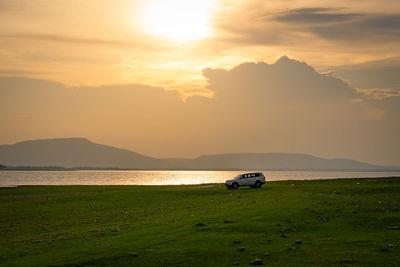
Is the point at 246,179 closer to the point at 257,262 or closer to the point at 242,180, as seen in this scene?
the point at 242,180

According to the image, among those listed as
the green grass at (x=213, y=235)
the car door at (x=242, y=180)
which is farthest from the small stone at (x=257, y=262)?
the car door at (x=242, y=180)

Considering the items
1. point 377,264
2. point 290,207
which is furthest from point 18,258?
point 290,207

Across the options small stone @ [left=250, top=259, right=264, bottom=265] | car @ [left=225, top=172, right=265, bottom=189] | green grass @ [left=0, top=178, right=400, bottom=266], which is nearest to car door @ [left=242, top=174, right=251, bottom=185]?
car @ [left=225, top=172, right=265, bottom=189]

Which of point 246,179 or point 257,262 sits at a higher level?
point 246,179

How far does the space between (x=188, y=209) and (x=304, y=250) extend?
2023cm

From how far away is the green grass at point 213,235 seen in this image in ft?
66.3

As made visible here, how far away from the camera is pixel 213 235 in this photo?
25.6 m

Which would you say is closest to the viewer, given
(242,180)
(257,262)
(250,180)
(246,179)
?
(257,262)

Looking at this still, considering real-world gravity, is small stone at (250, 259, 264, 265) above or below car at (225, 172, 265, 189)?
below

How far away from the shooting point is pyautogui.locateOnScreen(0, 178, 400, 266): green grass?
66.3 feet

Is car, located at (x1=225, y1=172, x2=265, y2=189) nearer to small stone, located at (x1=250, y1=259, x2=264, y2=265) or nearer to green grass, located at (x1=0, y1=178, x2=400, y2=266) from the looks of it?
green grass, located at (x1=0, y1=178, x2=400, y2=266)

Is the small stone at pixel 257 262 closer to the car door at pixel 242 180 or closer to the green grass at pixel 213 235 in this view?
the green grass at pixel 213 235

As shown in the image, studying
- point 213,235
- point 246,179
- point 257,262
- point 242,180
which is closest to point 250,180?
point 246,179

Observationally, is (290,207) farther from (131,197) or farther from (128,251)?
(131,197)
